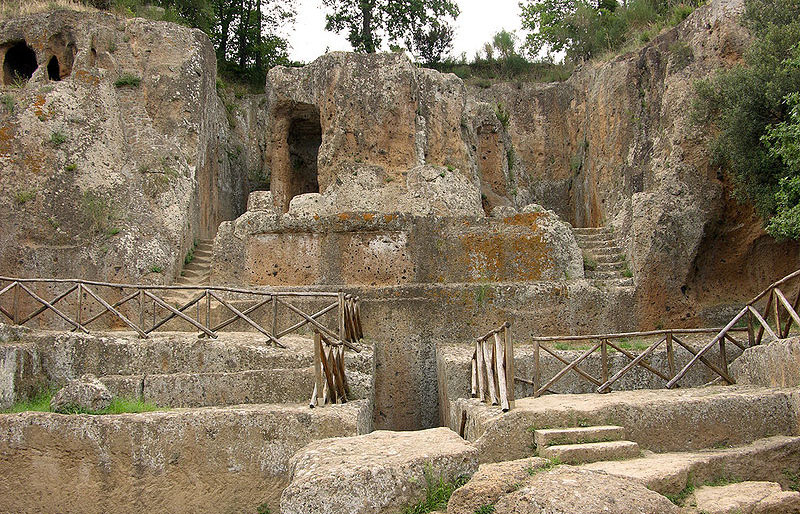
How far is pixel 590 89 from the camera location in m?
18.4

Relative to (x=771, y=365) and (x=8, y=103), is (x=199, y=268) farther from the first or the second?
(x=771, y=365)

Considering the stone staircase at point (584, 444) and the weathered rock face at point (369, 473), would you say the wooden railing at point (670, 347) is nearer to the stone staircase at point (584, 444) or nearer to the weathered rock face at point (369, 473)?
the stone staircase at point (584, 444)

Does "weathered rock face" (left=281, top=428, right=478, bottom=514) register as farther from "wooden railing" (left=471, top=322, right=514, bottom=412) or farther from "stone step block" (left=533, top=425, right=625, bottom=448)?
"wooden railing" (left=471, top=322, right=514, bottom=412)

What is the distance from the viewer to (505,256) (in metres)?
11.4

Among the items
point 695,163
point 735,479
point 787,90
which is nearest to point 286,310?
point 735,479

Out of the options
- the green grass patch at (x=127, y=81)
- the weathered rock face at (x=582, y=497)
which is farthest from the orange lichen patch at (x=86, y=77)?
the weathered rock face at (x=582, y=497)

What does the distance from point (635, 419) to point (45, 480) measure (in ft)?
18.9

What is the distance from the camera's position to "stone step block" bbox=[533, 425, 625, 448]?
615 centimetres

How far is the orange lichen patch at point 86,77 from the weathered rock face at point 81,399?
10.6 meters

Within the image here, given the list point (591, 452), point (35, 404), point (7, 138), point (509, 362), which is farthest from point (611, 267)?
point (7, 138)

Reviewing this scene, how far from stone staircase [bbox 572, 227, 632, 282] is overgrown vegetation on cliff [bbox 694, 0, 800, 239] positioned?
2.29m

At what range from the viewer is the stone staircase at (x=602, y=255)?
1252 cm

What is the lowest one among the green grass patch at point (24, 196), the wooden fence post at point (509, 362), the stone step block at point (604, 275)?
the wooden fence post at point (509, 362)

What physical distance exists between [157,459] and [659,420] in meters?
4.84
